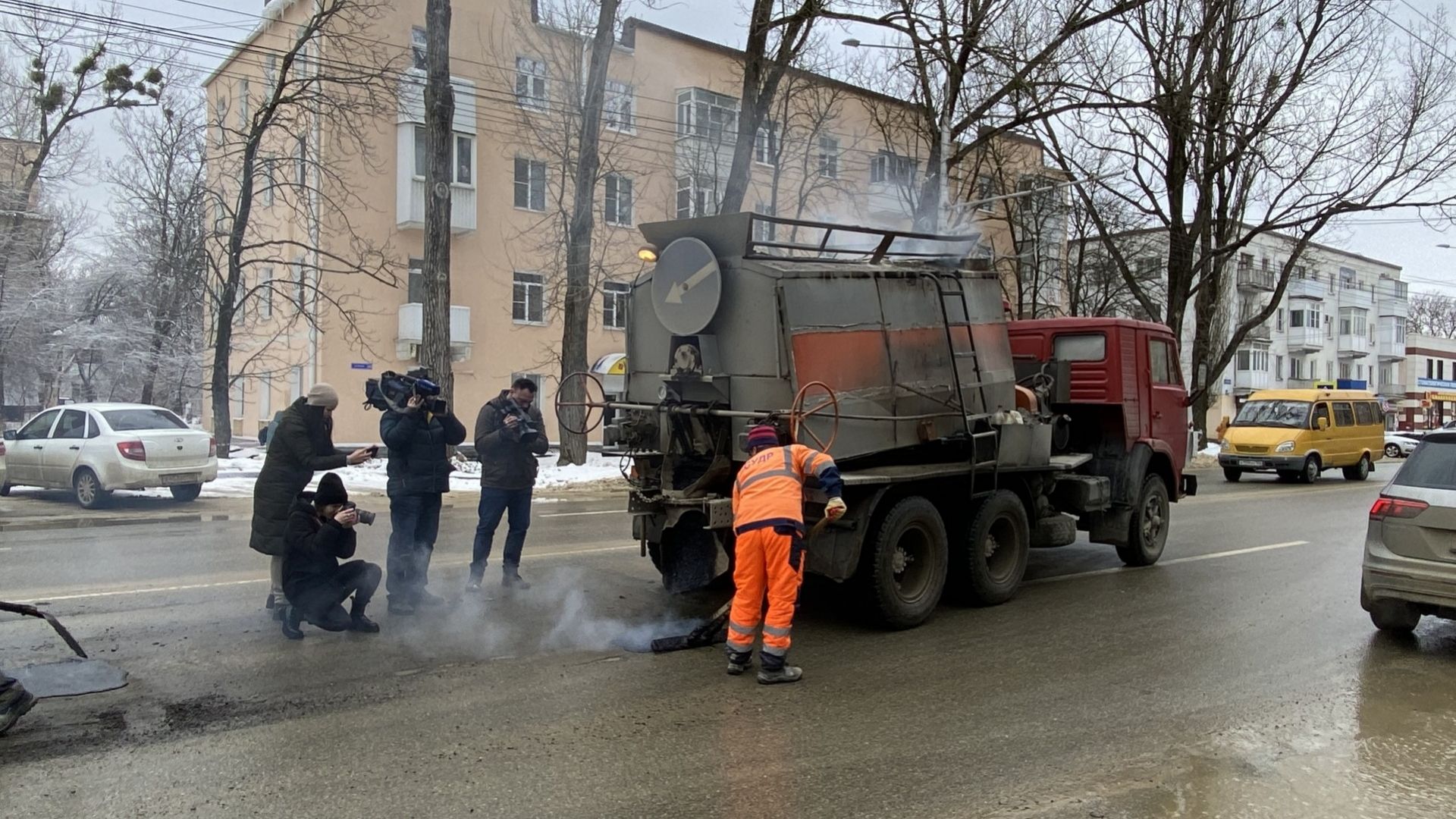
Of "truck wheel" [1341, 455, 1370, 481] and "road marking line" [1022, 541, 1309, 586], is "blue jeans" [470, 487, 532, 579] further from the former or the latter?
"truck wheel" [1341, 455, 1370, 481]

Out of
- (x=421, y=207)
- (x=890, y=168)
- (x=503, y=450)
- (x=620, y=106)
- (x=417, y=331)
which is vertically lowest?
(x=503, y=450)

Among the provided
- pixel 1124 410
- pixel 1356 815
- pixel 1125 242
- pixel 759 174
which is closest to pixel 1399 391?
pixel 1125 242

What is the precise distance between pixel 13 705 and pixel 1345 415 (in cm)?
2505

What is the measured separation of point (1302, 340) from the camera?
64.4 metres

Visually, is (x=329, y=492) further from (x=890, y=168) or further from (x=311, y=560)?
(x=890, y=168)

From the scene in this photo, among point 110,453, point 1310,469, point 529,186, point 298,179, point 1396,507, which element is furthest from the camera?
point 529,186

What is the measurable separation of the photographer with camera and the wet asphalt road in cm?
44

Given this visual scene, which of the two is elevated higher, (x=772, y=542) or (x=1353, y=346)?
(x=1353, y=346)

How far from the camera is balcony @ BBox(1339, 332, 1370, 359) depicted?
67438mm

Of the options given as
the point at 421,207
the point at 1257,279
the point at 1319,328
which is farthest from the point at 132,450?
the point at 1319,328

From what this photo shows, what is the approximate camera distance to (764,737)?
15.0ft

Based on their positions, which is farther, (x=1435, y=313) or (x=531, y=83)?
(x=1435, y=313)

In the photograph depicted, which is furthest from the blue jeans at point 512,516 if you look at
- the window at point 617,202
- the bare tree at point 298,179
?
the window at point 617,202

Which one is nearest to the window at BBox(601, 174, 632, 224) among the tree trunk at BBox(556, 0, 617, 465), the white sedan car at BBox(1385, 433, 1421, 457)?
the tree trunk at BBox(556, 0, 617, 465)
